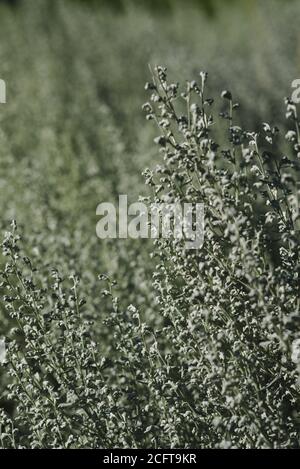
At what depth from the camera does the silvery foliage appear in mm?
1788

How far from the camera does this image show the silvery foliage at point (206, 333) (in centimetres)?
179

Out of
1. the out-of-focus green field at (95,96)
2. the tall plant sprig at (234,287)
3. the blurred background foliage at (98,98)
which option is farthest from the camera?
the out-of-focus green field at (95,96)

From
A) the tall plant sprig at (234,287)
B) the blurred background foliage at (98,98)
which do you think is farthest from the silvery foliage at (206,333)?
the blurred background foliage at (98,98)

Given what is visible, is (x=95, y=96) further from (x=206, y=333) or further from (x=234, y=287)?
(x=206, y=333)

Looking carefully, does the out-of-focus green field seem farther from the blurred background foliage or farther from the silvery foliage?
the silvery foliage

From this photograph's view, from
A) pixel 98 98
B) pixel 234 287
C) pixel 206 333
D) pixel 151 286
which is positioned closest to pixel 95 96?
pixel 98 98

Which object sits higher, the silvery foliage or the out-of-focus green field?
the out-of-focus green field

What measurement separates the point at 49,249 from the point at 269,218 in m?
1.63

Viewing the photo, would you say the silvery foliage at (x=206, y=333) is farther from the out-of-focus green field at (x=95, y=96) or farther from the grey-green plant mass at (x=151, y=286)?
the out-of-focus green field at (x=95, y=96)

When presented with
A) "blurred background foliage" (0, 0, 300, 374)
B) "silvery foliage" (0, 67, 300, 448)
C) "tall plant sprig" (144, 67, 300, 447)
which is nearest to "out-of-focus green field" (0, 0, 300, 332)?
"blurred background foliage" (0, 0, 300, 374)

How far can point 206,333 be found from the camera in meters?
1.92

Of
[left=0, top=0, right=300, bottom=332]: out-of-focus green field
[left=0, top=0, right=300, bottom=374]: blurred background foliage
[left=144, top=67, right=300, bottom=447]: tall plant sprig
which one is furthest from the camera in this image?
[left=0, top=0, right=300, bottom=332]: out-of-focus green field
